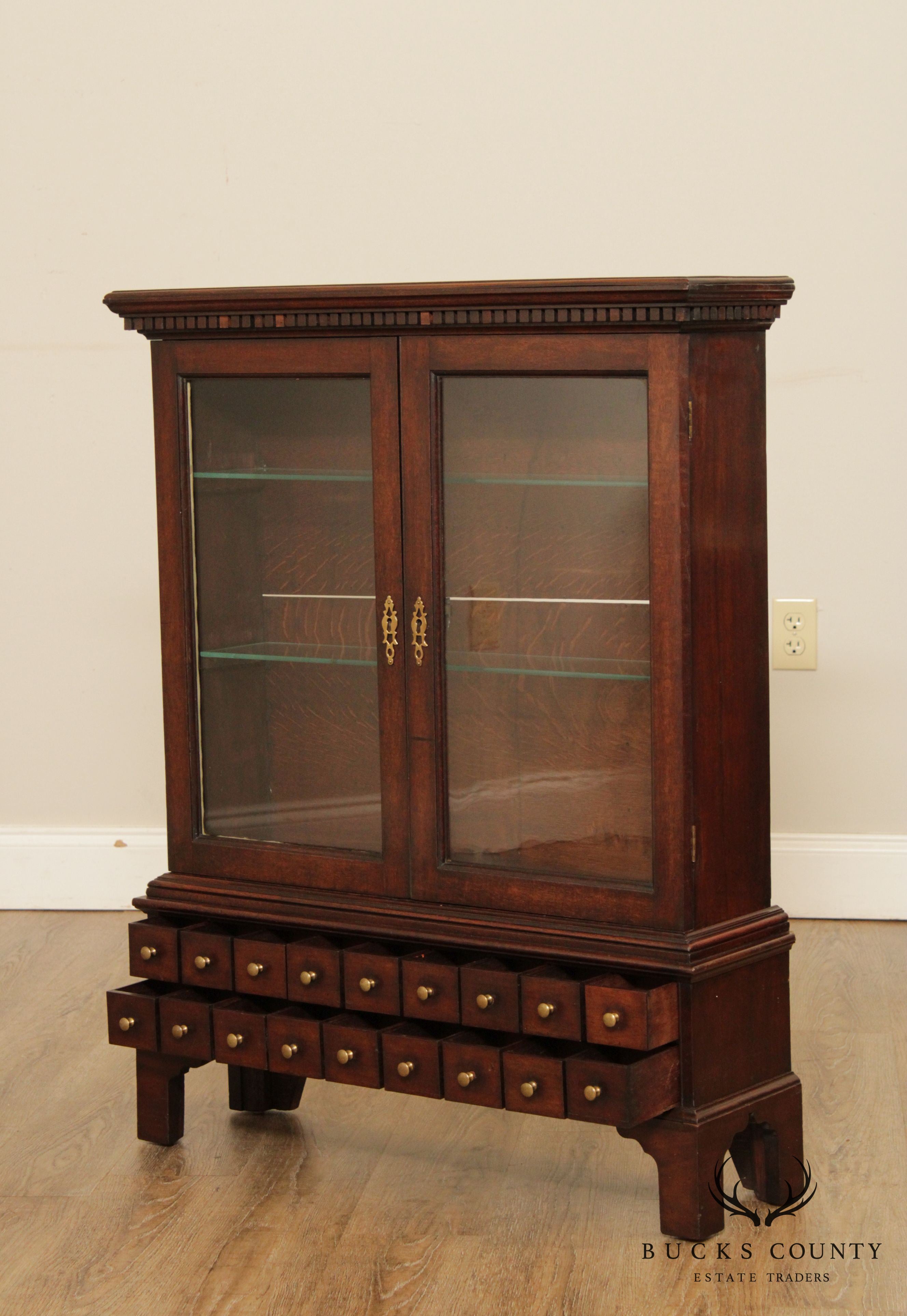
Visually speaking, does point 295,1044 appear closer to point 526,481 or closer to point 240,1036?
point 240,1036

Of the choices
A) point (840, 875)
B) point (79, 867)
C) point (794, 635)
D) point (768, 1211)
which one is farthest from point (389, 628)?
point (79, 867)

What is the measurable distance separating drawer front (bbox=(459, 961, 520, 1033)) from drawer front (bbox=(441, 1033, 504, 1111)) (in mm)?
28

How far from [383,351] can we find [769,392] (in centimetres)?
132

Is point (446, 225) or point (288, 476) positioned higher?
point (446, 225)

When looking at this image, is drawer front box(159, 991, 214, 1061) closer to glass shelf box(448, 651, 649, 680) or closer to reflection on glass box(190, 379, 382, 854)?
reflection on glass box(190, 379, 382, 854)

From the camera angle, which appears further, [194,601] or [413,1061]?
[194,601]

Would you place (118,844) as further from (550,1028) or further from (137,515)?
(550,1028)

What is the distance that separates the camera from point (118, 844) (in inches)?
128

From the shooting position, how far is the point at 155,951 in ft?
6.71

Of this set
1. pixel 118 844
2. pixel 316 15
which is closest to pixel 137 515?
pixel 118 844

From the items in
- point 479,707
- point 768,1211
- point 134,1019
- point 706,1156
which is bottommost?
point 768,1211

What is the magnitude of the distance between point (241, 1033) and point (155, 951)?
169 millimetres

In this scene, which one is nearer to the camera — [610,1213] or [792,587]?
[610,1213]

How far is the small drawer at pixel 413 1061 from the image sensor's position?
6.11 feet
